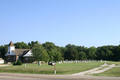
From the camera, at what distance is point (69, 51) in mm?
116312

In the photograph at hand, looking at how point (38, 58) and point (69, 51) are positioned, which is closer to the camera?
point (38, 58)

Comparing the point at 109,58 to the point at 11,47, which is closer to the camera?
the point at 11,47

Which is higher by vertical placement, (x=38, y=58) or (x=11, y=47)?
(x=11, y=47)

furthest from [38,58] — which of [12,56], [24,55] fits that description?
[12,56]

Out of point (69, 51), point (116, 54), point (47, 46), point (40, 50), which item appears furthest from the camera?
Result: point (69, 51)

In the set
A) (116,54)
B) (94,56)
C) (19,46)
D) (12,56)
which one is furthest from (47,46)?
(116,54)

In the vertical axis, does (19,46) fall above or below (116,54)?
above

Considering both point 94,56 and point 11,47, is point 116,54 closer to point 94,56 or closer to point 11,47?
point 94,56

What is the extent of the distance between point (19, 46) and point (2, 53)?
1161 centimetres

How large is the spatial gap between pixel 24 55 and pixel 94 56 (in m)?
59.0

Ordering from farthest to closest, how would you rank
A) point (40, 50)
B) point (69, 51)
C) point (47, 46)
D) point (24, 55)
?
point (69, 51) < point (47, 46) < point (24, 55) < point (40, 50)

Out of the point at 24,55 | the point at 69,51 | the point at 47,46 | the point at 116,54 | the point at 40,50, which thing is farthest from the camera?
the point at 69,51

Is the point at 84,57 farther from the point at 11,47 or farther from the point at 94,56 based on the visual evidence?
the point at 11,47

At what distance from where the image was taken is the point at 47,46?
10050 cm
